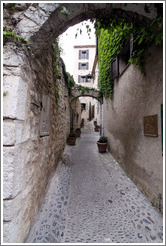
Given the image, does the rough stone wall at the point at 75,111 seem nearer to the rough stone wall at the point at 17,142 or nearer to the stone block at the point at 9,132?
the rough stone wall at the point at 17,142

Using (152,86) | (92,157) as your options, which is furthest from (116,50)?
(92,157)

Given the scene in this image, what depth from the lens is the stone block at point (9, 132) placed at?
1.22 m

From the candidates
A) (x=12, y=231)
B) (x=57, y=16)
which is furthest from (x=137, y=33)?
(x=12, y=231)

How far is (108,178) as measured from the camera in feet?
10.4

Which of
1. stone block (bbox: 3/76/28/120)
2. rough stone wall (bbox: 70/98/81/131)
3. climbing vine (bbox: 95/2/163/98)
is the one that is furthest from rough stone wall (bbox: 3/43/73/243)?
rough stone wall (bbox: 70/98/81/131)

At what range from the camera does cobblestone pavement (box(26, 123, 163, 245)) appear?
1.61 meters

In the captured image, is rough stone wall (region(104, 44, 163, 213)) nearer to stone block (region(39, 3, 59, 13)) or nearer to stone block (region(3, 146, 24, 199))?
stone block (region(39, 3, 59, 13))

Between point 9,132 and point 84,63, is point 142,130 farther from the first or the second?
point 84,63

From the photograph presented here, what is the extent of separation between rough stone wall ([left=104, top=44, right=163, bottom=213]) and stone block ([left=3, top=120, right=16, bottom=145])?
221cm

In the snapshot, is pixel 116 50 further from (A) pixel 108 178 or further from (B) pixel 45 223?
(B) pixel 45 223

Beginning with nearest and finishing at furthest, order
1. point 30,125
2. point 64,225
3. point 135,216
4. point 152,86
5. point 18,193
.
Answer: point 18,193 → point 30,125 → point 64,225 → point 135,216 → point 152,86

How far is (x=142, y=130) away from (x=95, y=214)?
6.21 feet

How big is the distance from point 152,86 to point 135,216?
236 cm

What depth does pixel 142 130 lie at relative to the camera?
2.52 metres
